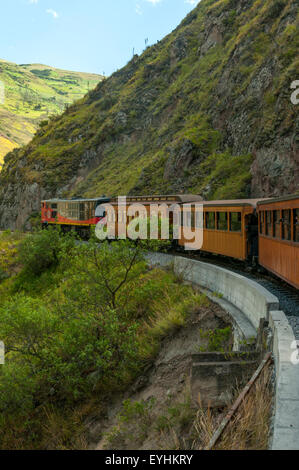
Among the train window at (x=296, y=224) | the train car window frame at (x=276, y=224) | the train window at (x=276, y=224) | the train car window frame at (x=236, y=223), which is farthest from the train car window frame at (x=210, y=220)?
the train window at (x=296, y=224)

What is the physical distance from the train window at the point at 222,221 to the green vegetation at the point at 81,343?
3155mm

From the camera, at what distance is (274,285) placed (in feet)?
44.7

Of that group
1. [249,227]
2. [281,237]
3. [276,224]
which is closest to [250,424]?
[281,237]

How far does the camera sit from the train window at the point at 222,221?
17612mm

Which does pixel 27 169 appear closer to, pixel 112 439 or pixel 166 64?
pixel 166 64

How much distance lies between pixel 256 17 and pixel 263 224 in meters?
33.6

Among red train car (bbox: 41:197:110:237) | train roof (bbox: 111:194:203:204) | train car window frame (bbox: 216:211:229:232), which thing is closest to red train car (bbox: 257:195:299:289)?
train car window frame (bbox: 216:211:229:232)

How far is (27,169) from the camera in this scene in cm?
6856

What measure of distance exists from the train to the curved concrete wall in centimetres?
119

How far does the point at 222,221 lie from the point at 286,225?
21.9ft

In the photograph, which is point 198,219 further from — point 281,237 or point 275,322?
point 275,322

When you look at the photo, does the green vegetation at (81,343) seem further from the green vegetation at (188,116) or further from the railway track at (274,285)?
the green vegetation at (188,116)

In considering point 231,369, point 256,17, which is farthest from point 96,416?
point 256,17

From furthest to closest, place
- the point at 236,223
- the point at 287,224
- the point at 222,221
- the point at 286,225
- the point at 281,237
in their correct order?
the point at 222,221 → the point at 236,223 → the point at 281,237 → the point at 286,225 → the point at 287,224
